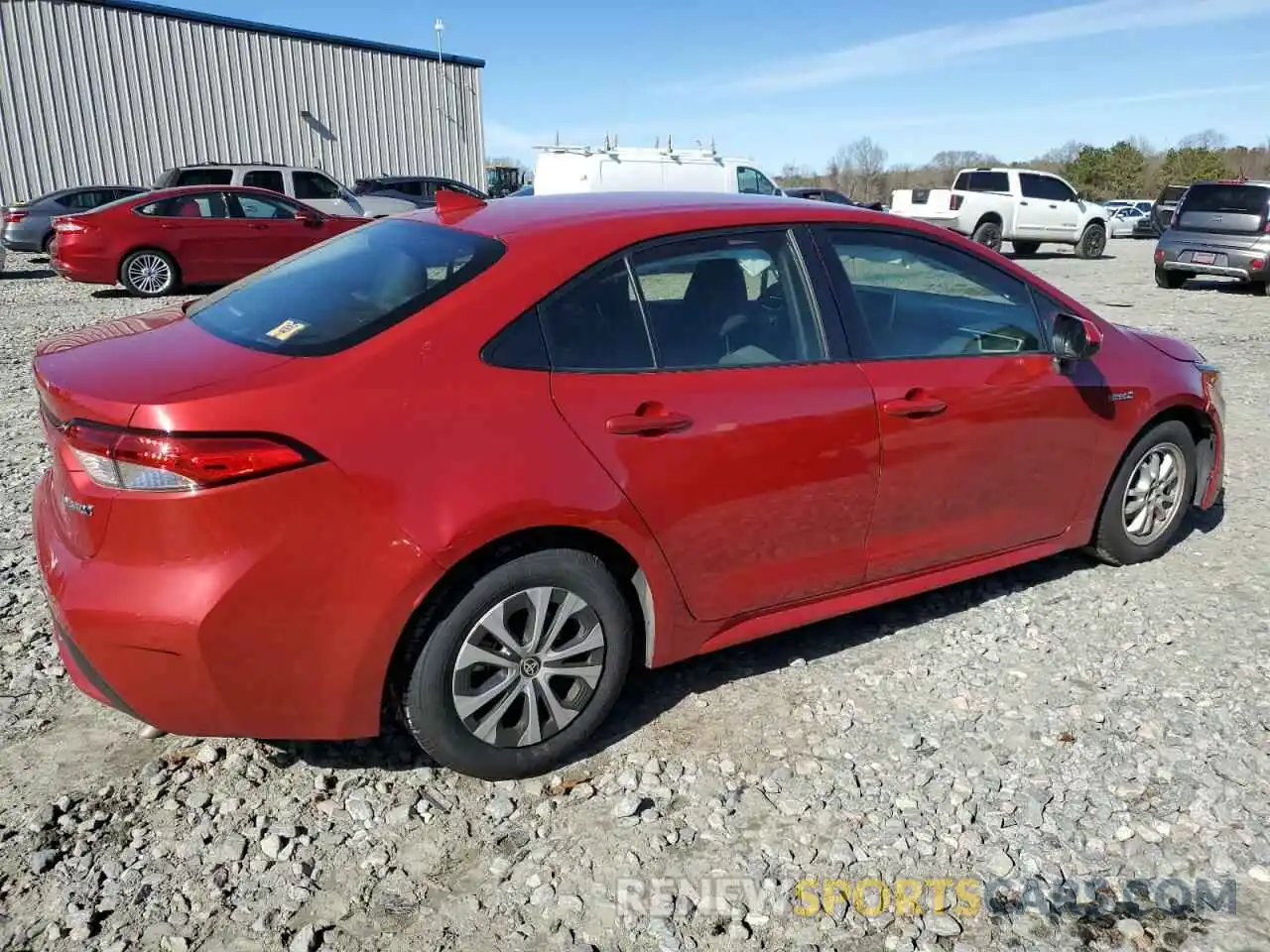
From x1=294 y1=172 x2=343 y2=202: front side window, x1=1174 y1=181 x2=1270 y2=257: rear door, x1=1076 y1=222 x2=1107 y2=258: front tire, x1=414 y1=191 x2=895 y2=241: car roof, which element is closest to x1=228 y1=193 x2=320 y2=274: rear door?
x1=294 y1=172 x2=343 y2=202: front side window

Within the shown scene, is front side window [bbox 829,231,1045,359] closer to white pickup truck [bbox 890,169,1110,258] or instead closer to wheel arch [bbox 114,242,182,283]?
wheel arch [bbox 114,242,182,283]

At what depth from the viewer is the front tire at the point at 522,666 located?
2664 mm

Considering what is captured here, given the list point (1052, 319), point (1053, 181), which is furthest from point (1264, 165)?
point (1052, 319)

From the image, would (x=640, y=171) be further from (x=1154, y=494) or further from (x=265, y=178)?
(x=1154, y=494)

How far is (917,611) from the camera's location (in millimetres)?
4039

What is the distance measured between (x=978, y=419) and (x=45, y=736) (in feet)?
10.7

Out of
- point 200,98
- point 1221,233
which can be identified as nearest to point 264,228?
point 1221,233

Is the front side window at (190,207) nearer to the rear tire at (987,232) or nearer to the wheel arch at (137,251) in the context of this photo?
the wheel arch at (137,251)

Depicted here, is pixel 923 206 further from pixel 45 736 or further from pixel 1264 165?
pixel 1264 165

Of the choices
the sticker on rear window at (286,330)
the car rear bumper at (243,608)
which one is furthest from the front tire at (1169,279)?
the car rear bumper at (243,608)

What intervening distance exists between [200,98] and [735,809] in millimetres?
29949

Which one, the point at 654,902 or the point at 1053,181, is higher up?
the point at 1053,181

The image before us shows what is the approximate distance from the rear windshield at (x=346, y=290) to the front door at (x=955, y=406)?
1.33m

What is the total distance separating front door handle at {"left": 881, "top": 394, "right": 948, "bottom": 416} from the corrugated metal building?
28018 millimetres
